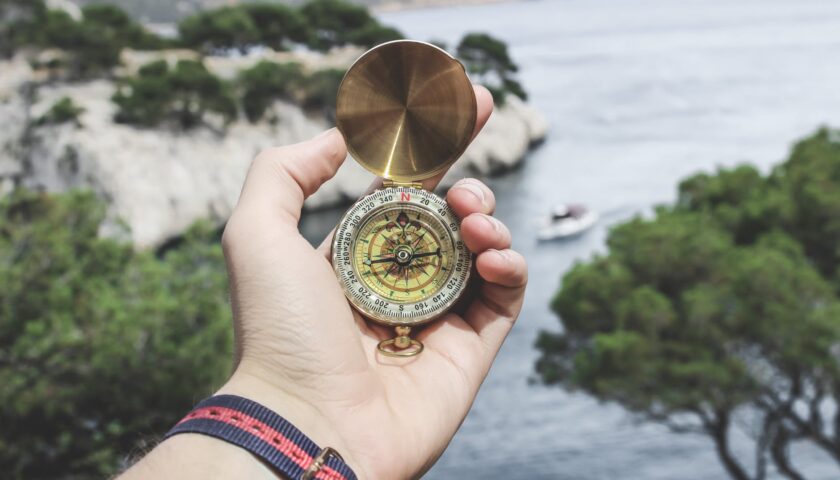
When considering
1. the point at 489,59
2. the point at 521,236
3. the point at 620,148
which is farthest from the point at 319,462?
the point at 489,59

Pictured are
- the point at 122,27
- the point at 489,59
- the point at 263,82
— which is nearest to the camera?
the point at 263,82

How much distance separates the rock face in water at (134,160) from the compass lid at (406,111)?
17.4 meters

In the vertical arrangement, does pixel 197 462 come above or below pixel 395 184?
below

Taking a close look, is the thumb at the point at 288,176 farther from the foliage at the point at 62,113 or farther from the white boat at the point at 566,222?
the foliage at the point at 62,113

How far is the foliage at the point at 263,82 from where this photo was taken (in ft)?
79.2

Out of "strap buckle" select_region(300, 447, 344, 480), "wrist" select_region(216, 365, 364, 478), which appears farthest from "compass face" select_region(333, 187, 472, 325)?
"strap buckle" select_region(300, 447, 344, 480)

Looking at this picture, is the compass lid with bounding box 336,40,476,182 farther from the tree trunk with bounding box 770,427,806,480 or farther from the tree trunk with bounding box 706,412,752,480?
the tree trunk with bounding box 770,427,806,480

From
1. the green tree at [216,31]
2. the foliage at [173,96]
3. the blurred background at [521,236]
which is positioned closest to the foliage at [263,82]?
the blurred background at [521,236]

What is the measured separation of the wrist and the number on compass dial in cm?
56

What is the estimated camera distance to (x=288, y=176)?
2293mm

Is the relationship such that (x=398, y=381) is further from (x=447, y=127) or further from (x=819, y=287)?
(x=819, y=287)

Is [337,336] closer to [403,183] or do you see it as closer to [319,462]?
[319,462]

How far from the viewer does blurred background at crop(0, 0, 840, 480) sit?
7.23m

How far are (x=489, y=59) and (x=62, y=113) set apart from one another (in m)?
16.8
